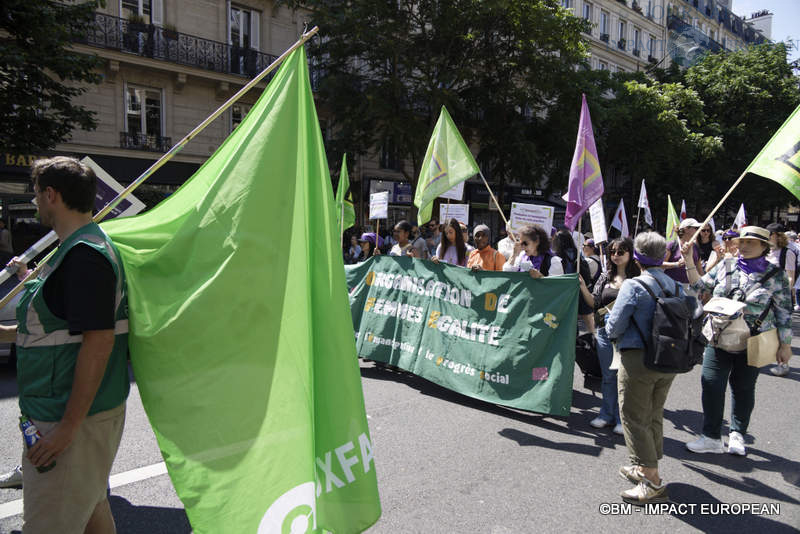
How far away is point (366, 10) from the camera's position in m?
16.9

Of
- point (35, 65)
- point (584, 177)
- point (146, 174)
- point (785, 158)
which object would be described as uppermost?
point (35, 65)

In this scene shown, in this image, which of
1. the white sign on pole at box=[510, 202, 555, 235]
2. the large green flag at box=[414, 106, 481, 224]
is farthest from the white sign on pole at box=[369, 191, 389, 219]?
the large green flag at box=[414, 106, 481, 224]

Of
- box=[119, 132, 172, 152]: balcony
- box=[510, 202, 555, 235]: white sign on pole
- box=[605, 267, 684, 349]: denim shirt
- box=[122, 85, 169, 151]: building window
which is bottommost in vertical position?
box=[605, 267, 684, 349]: denim shirt

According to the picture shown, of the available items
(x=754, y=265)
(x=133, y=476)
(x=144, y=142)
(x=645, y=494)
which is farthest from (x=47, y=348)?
(x=144, y=142)

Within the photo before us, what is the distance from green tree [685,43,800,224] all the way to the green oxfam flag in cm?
3273

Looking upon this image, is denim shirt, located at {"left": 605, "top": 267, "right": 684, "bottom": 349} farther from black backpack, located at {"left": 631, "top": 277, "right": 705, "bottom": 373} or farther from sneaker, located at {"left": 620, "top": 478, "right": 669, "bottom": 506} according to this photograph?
sneaker, located at {"left": 620, "top": 478, "right": 669, "bottom": 506}

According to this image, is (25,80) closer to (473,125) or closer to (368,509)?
(368,509)

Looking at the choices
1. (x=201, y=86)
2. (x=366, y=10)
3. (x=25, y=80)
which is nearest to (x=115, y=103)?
(x=201, y=86)

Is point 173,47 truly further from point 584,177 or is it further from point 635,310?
point 635,310

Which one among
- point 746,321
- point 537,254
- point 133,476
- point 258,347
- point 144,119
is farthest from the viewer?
point 144,119

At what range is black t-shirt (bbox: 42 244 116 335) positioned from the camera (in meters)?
1.95

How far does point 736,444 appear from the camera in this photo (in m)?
4.44

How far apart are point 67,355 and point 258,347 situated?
696 mm

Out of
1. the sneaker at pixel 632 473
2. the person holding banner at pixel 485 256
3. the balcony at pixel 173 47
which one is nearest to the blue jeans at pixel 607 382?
the sneaker at pixel 632 473
